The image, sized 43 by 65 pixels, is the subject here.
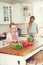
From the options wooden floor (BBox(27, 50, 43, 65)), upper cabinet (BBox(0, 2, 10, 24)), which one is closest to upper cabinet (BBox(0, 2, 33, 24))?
upper cabinet (BBox(0, 2, 10, 24))

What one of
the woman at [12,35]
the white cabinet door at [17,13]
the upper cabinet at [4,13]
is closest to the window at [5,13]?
the upper cabinet at [4,13]

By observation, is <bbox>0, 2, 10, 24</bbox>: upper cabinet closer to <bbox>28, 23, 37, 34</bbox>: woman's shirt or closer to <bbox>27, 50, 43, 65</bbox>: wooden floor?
<bbox>28, 23, 37, 34</bbox>: woman's shirt

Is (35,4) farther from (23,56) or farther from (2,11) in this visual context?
(23,56)

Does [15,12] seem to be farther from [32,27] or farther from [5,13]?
[32,27]

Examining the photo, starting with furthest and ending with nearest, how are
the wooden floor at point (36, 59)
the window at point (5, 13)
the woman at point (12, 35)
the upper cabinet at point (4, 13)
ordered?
the window at point (5, 13)
the upper cabinet at point (4, 13)
the woman at point (12, 35)
the wooden floor at point (36, 59)

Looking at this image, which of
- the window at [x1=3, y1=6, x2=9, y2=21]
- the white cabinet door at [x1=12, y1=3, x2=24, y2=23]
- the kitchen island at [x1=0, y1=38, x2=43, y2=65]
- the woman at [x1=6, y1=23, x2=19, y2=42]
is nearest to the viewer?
the kitchen island at [x1=0, y1=38, x2=43, y2=65]

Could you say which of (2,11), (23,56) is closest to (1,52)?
(23,56)

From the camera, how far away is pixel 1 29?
4.30 m

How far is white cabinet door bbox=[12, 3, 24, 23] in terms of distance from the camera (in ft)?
14.3

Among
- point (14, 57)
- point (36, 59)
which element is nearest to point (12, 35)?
point (36, 59)

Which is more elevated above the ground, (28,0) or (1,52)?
(28,0)

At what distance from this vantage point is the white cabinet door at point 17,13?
4357 mm

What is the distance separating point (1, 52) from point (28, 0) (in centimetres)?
309

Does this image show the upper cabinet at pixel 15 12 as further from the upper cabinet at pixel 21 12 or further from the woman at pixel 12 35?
the woman at pixel 12 35
